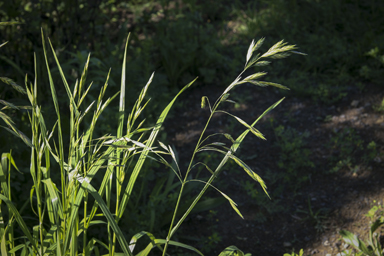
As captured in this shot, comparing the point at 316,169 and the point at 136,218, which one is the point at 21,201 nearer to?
the point at 136,218

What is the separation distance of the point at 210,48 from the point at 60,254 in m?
Result: 2.96

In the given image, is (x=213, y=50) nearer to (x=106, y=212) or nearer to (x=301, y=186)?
(x=301, y=186)

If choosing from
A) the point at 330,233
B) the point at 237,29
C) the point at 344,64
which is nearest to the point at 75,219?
the point at 330,233

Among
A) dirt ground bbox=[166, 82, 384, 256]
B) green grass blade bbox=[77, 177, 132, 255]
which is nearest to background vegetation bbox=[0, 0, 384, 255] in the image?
dirt ground bbox=[166, 82, 384, 256]

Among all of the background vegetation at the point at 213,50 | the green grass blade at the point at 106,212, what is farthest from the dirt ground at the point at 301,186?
the green grass blade at the point at 106,212

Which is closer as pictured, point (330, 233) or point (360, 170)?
point (330, 233)

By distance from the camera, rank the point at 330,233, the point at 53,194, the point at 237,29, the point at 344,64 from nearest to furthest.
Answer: the point at 53,194 < the point at 330,233 < the point at 344,64 < the point at 237,29

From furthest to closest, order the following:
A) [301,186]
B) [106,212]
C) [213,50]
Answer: [213,50] < [301,186] < [106,212]

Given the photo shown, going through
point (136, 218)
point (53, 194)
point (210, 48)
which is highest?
point (53, 194)

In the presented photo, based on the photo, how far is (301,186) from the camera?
271 centimetres

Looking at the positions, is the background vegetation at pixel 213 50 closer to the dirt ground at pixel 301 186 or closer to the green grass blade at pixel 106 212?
the dirt ground at pixel 301 186

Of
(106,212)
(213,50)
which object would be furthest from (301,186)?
(106,212)

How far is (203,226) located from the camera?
7.98 feet

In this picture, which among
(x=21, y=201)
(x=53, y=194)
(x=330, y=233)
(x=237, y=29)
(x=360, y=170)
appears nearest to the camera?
(x=53, y=194)
